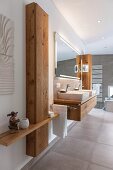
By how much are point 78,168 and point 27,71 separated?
1492 millimetres

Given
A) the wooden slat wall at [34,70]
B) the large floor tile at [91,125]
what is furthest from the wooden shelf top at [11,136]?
the large floor tile at [91,125]

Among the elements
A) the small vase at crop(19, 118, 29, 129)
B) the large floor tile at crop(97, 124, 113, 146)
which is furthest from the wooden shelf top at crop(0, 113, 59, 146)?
the large floor tile at crop(97, 124, 113, 146)

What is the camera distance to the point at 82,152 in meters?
2.46

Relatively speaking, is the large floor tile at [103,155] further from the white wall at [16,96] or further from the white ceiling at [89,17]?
the white ceiling at [89,17]

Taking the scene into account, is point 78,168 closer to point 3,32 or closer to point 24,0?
point 3,32

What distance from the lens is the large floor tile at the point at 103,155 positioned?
2150 mm

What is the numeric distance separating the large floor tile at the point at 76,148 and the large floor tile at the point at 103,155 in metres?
0.09

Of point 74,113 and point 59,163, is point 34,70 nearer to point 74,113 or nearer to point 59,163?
point 74,113

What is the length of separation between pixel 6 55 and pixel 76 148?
6.54 feet

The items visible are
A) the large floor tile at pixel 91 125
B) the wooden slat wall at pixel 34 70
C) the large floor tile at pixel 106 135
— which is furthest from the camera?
the large floor tile at pixel 91 125

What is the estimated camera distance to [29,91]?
1.89 meters

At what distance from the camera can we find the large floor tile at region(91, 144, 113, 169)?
215 cm

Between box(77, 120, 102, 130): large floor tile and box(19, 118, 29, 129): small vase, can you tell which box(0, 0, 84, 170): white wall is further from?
box(77, 120, 102, 130): large floor tile

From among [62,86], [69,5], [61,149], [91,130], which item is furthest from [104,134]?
[69,5]
